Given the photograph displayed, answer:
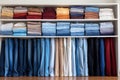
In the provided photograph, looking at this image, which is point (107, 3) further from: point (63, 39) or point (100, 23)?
point (63, 39)

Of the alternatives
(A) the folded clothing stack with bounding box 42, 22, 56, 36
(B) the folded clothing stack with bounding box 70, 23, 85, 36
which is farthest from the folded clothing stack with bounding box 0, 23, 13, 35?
(B) the folded clothing stack with bounding box 70, 23, 85, 36

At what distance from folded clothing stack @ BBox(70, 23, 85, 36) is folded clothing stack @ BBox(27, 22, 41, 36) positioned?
518mm

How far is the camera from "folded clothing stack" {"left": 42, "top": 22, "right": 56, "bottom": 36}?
312 centimetres

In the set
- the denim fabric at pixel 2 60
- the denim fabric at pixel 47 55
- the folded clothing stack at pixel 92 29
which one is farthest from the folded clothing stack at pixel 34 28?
the folded clothing stack at pixel 92 29

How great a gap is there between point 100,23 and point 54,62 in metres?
0.95

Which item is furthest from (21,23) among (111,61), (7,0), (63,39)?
(111,61)

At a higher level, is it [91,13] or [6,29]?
[91,13]

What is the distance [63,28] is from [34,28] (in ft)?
1.49

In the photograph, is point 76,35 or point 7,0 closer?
point 76,35

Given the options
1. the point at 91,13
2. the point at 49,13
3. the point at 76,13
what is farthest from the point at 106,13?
the point at 49,13

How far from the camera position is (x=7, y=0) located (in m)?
3.36

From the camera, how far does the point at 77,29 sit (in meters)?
3.14

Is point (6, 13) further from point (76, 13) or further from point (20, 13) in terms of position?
point (76, 13)

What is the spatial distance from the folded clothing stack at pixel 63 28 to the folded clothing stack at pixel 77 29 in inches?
2.6
